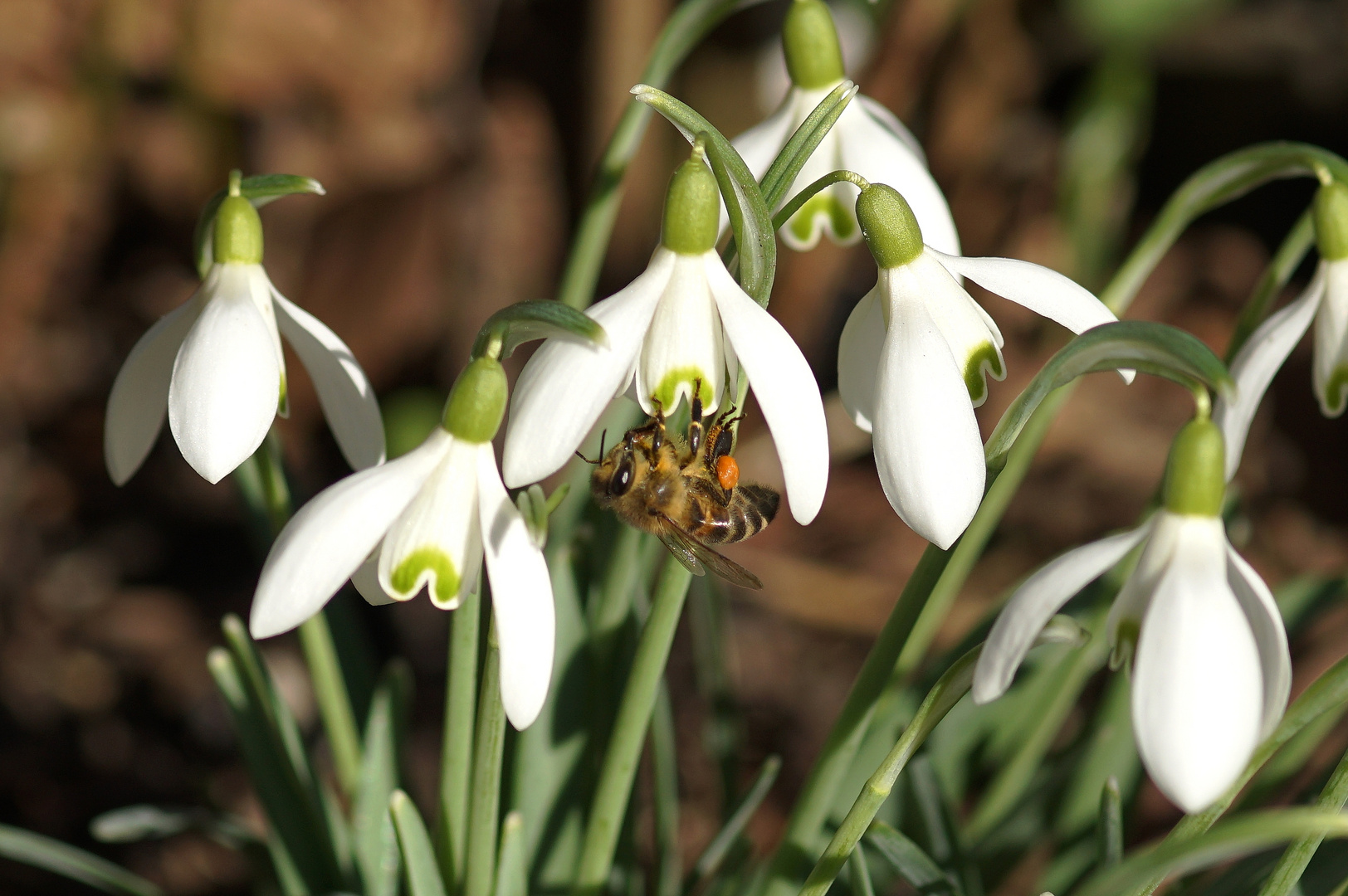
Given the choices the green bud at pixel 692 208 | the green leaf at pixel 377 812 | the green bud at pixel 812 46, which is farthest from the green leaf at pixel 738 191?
the green leaf at pixel 377 812

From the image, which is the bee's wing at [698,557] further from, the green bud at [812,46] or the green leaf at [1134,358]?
the green bud at [812,46]

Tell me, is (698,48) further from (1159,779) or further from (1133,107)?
(1159,779)

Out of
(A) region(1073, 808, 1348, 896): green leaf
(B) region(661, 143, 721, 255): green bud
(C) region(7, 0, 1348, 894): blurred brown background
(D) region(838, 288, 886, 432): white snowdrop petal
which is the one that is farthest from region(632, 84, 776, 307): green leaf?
(C) region(7, 0, 1348, 894): blurred brown background

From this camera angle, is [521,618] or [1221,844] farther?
[521,618]

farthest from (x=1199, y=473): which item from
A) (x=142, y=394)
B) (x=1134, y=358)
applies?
(x=142, y=394)

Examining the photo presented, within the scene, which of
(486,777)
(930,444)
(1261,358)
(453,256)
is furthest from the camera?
(453,256)

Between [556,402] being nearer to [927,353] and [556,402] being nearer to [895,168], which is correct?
[927,353]

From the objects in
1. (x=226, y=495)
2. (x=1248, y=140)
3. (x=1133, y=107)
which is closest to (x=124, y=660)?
(x=226, y=495)
